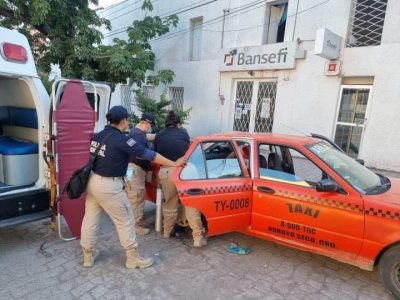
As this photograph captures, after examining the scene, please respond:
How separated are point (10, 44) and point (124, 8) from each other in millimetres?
12460

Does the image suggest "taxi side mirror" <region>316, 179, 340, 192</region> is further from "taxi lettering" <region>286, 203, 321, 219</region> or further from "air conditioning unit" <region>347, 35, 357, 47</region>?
"air conditioning unit" <region>347, 35, 357, 47</region>

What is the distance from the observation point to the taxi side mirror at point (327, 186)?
9.39 feet

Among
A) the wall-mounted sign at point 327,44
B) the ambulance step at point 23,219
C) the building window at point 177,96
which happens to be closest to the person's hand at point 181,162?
the ambulance step at point 23,219

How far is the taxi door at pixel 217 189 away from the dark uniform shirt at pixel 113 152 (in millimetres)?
705

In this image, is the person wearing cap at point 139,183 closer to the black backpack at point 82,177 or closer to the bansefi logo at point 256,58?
the black backpack at point 82,177

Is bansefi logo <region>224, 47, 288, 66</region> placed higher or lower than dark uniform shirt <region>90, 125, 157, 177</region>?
higher

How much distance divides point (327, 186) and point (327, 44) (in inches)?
216

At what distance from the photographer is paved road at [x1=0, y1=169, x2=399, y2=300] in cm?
276

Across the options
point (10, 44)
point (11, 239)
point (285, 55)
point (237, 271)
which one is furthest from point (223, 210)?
point (285, 55)

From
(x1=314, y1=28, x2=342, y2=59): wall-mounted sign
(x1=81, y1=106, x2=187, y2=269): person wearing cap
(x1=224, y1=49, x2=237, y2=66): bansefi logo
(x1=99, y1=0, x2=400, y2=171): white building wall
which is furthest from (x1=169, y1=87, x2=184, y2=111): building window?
(x1=81, y1=106, x2=187, y2=269): person wearing cap

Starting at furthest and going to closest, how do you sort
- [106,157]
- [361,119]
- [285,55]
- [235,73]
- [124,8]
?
1. [124,8]
2. [235,73]
3. [285,55]
4. [361,119]
5. [106,157]

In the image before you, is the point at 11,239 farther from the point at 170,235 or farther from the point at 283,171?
the point at 283,171

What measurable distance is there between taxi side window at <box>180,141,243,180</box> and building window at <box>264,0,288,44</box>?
692 cm

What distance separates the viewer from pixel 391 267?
2.69 m
